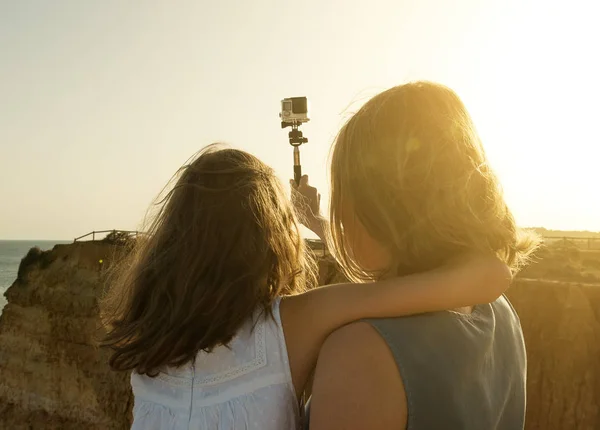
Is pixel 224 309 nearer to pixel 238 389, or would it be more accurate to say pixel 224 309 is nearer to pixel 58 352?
pixel 238 389

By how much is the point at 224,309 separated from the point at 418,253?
1.79 feet

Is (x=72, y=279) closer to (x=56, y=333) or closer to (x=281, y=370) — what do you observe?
(x=56, y=333)

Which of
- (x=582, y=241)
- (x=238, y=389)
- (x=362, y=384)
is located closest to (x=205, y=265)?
(x=238, y=389)

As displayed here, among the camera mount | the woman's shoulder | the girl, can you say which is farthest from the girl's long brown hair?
the camera mount

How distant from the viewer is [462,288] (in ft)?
5.03

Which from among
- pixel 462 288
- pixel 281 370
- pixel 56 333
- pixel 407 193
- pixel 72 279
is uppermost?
pixel 407 193

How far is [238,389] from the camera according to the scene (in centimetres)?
176

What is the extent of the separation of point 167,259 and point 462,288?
0.83 meters

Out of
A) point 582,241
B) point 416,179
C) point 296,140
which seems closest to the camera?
point 416,179

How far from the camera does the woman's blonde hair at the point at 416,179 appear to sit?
154cm

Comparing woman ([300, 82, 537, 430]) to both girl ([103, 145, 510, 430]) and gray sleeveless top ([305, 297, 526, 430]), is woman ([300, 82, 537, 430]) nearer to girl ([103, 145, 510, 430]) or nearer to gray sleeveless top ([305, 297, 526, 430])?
gray sleeveless top ([305, 297, 526, 430])

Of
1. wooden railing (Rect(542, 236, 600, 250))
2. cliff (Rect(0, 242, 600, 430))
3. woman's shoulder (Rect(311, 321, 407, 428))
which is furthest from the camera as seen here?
Result: cliff (Rect(0, 242, 600, 430))

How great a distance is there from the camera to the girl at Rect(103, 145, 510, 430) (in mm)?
1732

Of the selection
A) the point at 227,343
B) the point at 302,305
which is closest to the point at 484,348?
the point at 302,305
